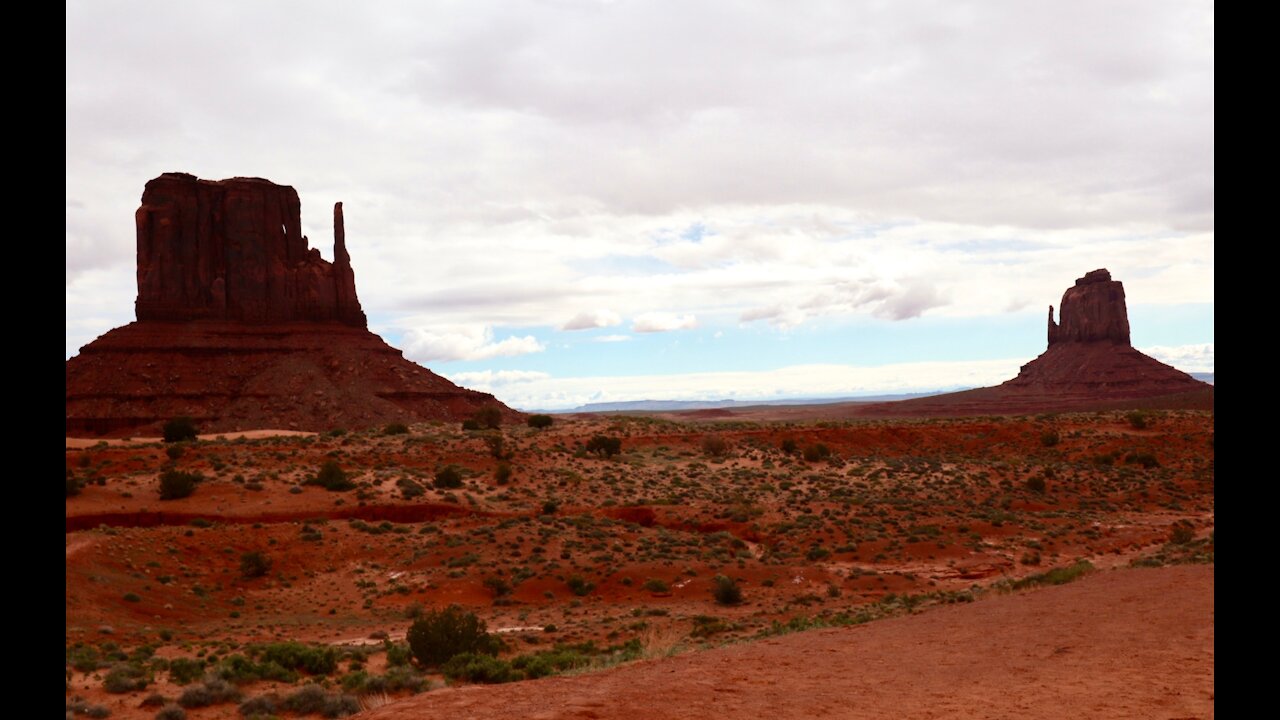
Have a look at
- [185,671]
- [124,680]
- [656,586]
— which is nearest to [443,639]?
[185,671]

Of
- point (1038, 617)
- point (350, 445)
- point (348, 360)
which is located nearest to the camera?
point (1038, 617)

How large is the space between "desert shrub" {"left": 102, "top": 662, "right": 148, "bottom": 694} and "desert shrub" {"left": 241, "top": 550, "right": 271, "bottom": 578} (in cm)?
1416

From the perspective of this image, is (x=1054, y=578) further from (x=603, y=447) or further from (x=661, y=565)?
(x=603, y=447)

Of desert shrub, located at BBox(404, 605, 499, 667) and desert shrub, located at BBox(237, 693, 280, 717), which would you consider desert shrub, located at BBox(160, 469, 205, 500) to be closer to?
desert shrub, located at BBox(404, 605, 499, 667)

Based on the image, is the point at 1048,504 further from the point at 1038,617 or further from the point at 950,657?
the point at 950,657

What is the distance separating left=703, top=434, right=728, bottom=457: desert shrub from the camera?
57.7 m

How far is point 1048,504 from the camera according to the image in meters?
44.9

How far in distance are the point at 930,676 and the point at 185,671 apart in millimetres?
Result: 13533

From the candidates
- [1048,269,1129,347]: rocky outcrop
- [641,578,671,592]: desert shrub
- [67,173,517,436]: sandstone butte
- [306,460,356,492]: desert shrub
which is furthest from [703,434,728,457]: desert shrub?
[1048,269,1129,347]: rocky outcrop

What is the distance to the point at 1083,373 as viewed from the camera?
152 metres
